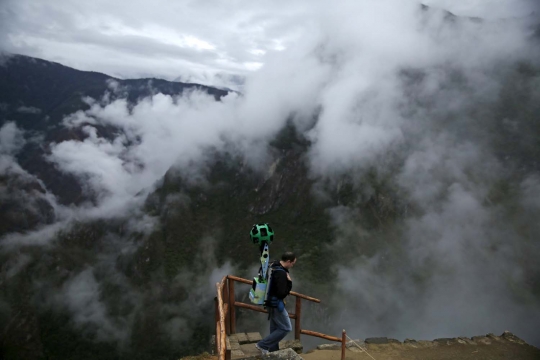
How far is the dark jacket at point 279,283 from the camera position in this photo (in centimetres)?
908

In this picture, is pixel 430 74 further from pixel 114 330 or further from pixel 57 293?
pixel 57 293

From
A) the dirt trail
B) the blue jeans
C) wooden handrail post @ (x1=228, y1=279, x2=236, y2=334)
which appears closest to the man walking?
the blue jeans

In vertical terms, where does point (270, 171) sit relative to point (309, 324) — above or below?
above

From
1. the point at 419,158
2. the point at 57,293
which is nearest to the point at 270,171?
the point at 419,158

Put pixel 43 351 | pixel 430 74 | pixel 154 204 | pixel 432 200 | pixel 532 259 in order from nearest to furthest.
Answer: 1. pixel 532 259
2. pixel 432 200
3. pixel 430 74
4. pixel 43 351
5. pixel 154 204

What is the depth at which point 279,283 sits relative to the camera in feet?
29.9

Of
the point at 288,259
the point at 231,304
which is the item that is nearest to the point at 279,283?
the point at 288,259

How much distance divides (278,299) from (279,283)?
0.52 m

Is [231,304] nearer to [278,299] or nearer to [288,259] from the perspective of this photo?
[278,299]

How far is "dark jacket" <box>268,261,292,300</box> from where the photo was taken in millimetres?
9077

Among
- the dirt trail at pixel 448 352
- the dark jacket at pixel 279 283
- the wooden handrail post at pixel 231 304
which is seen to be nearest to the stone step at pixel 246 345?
the wooden handrail post at pixel 231 304

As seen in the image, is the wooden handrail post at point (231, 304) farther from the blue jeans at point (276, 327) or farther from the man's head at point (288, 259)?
the man's head at point (288, 259)

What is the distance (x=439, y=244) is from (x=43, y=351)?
532 ft

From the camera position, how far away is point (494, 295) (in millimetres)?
76688
